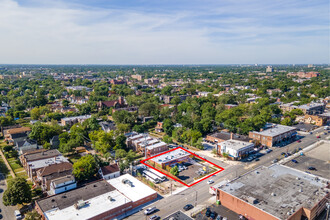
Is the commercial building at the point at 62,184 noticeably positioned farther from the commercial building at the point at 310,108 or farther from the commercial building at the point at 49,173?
the commercial building at the point at 310,108

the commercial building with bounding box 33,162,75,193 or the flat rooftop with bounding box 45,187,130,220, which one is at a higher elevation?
the commercial building with bounding box 33,162,75,193

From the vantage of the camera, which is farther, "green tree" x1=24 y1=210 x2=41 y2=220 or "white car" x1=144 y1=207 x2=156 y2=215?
"white car" x1=144 y1=207 x2=156 y2=215

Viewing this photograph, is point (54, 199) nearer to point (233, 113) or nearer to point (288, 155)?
point (288, 155)

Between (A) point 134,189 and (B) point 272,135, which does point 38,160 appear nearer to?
(A) point 134,189

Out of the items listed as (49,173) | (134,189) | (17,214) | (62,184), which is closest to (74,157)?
(49,173)

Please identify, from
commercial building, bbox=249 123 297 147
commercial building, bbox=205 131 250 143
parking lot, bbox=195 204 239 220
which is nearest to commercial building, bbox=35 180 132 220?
parking lot, bbox=195 204 239 220

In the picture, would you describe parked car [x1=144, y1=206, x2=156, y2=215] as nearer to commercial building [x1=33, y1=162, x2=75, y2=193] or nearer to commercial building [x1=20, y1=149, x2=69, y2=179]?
commercial building [x1=33, y1=162, x2=75, y2=193]
